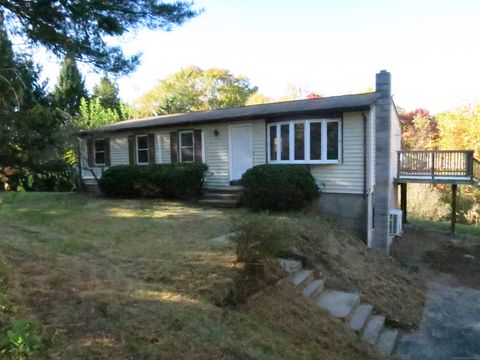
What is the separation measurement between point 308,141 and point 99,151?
9.91m

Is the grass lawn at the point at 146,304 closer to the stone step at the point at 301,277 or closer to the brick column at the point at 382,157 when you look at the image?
the stone step at the point at 301,277

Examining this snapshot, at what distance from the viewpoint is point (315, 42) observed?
18.9 meters

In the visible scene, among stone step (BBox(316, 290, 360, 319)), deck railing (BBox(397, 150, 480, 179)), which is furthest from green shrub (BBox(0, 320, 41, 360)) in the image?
deck railing (BBox(397, 150, 480, 179))

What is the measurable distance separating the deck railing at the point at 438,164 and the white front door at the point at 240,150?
6.10 m

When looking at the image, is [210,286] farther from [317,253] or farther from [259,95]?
[259,95]

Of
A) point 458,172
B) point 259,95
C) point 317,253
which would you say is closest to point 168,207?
→ point 317,253

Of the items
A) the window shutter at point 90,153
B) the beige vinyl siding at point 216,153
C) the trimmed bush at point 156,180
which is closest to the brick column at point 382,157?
the beige vinyl siding at point 216,153

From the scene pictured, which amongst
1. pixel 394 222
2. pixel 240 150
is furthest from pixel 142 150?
pixel 394 222

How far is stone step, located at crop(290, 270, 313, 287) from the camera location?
5809 millimetres

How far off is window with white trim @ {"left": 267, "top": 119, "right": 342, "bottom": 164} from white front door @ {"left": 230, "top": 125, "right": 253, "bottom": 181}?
1.06 meters

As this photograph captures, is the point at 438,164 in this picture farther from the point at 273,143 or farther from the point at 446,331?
the point at 446,331

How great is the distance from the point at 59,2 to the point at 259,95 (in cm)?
3598

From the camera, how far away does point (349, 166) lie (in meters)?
11.0

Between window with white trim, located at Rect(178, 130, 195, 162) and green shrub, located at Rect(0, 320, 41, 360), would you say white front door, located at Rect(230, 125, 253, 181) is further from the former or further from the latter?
green shrub, located at Rect(0, 320, 41, 360)
